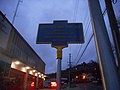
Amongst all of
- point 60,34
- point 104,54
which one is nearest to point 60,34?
point 60,34

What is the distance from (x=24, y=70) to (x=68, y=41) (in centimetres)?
1486

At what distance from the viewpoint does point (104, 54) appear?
2.99 ft

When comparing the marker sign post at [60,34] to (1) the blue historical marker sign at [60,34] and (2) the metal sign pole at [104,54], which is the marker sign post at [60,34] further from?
(2) the metal sign pole at [104,54]

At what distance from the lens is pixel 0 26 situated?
32.4 ft

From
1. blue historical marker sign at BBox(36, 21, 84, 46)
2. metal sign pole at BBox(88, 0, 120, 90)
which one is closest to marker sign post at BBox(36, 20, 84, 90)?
blue historical marker sign at BBox(36, 21, 84, 46)

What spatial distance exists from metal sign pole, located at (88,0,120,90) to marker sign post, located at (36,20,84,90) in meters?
2.11

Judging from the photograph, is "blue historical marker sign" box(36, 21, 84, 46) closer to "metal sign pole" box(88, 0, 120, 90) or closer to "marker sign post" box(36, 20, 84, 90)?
"marker sign post" box(36, 20, 84, 90)

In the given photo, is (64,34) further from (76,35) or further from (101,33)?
(101,33)

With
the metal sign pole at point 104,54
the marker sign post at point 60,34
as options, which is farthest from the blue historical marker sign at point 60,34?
the metal sign pole at point 104,54

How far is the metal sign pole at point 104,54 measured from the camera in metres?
0.83

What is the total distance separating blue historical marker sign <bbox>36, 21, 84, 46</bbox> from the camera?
324cm

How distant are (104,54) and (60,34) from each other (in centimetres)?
239

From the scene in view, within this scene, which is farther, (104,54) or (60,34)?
(60,34)

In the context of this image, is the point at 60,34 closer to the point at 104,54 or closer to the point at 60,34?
the point at 60,34
